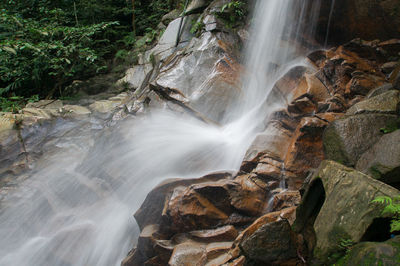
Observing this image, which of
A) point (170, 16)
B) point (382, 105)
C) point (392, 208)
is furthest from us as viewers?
point (170, 16)

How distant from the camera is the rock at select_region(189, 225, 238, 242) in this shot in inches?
150

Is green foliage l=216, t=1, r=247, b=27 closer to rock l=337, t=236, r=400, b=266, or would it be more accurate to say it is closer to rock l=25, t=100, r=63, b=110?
rock l=25, t=100, r=63, b=110

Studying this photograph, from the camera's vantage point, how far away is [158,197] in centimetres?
473

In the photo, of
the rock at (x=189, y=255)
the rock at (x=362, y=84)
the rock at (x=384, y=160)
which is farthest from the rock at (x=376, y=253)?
the rock at (x=362, y=84)

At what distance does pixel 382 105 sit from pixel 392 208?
260 centimetres

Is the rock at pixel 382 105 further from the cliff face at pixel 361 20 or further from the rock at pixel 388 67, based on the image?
the cliff face at pixel 361 20

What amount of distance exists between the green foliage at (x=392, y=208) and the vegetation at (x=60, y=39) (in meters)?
8.94

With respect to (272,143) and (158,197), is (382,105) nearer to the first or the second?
(272,143)

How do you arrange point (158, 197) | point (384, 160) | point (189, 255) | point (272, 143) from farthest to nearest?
1. point (272, 143)
2. point (158, 197)
3. point (189, 255)
4. point (384, 160)

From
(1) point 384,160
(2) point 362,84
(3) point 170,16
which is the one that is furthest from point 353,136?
(3) point 170,16

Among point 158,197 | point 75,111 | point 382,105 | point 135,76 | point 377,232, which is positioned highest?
point 135,76

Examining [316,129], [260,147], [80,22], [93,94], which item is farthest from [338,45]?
[80,22]

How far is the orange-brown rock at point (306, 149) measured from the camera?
4.39 m

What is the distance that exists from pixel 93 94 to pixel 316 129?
8.13 metres
